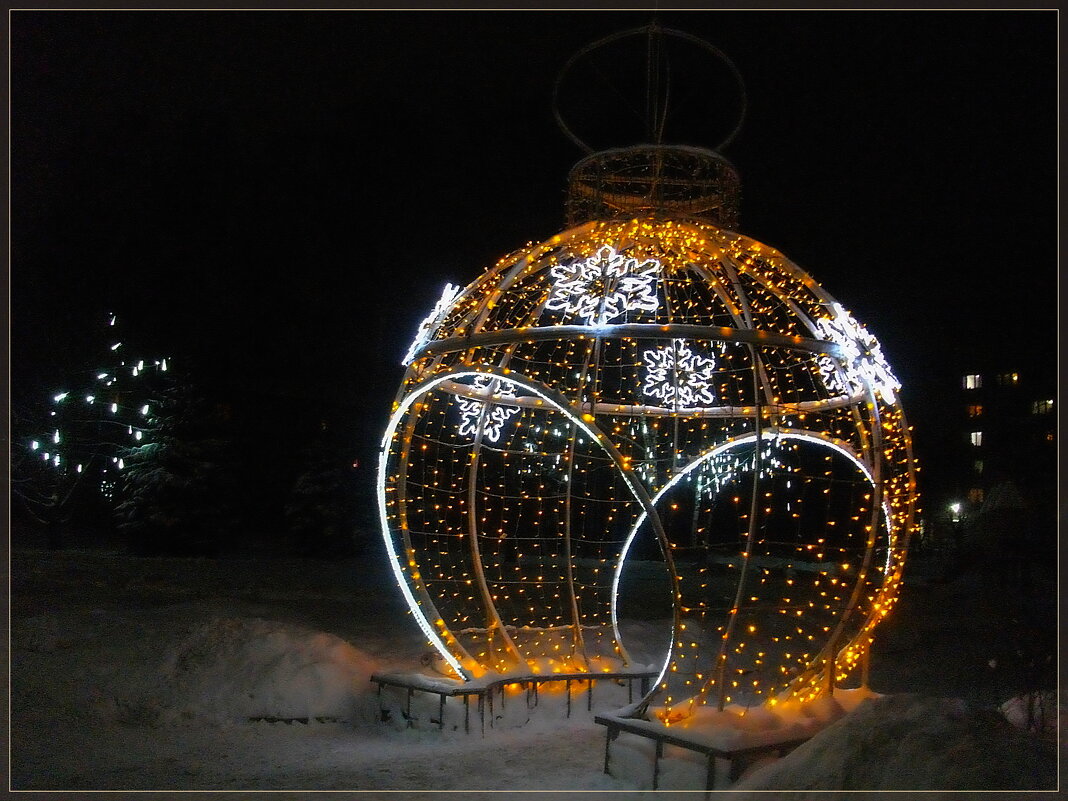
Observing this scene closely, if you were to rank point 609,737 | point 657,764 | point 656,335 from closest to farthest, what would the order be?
point 657,764 < point 656,335 < point 609,737

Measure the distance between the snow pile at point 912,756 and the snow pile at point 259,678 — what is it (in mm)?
3171

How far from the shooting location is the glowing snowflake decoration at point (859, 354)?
6.02 meters

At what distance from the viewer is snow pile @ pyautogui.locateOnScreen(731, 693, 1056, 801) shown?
428 cm

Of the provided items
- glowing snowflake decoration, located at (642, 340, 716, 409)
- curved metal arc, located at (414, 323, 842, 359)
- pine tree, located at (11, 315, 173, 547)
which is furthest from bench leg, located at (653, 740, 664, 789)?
pine tree, located at (11, 315, 173, 547)

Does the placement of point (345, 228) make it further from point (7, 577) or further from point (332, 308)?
point (7, 577)

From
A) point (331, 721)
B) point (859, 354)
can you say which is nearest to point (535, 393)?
point (859, 354)

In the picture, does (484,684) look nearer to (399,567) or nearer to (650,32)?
(399,567)

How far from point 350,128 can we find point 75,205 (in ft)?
14.9

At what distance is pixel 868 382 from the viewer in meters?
6.14

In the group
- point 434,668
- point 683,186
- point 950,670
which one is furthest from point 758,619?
point 683,186

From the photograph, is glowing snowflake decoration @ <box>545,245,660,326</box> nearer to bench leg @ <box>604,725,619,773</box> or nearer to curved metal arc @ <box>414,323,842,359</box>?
curved metal arc @ <box>414,323,842,359</box>

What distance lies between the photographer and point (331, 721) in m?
6.83

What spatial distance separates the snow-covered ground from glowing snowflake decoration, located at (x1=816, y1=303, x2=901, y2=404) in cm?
201

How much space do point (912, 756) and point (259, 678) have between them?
176 inches
